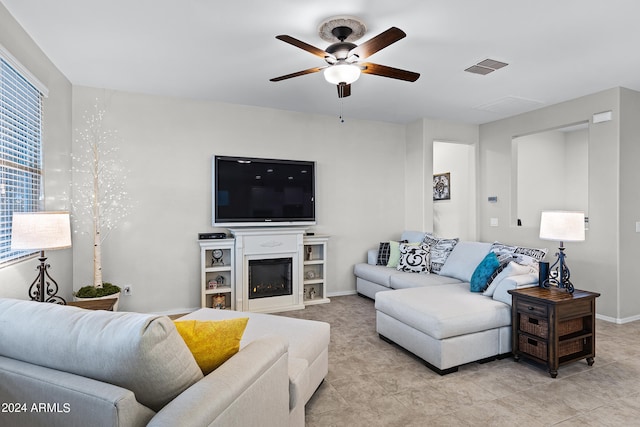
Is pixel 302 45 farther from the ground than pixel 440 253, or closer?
farther from the ground

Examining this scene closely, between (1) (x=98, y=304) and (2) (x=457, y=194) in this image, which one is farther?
(2) (x=457, y=194)

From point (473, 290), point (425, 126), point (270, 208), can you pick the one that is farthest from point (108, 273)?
point (425, 126)

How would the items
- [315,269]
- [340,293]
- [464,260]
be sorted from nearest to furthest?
[464,260] → [315,269] → [340,293]

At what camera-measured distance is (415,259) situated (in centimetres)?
445

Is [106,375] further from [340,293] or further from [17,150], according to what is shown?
[340,293]

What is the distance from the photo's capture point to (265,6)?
233 centimetres

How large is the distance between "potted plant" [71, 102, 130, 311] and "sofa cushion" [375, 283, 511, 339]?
288cm

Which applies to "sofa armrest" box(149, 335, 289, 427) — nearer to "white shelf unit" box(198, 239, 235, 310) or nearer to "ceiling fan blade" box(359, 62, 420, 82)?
"ceiling fan blade" box(359, 62, 420, 82)

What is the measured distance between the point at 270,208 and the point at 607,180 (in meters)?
3.96

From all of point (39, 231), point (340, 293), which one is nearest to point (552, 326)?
point (340, 293)

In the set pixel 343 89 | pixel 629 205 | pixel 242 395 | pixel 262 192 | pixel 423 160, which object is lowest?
pixel 242 395

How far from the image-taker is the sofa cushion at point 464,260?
3.79 meters

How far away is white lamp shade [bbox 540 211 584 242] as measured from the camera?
9.29 feet

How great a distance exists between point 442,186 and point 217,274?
4.20m
